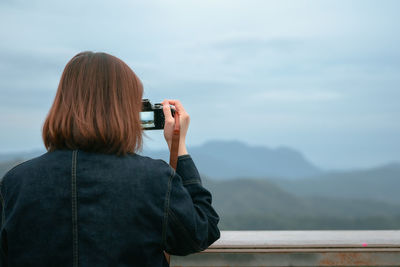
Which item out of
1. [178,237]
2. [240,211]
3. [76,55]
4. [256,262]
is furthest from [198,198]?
[240,211]

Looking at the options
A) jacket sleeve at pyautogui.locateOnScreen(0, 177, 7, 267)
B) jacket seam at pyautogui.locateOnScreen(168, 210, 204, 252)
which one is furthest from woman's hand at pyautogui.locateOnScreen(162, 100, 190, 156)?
jacket sleeve at pyautogui.locateOnScreen(0, 177, 7, 267)

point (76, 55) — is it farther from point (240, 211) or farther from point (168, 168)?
point (240, 211)

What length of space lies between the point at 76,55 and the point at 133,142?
336 millimetres

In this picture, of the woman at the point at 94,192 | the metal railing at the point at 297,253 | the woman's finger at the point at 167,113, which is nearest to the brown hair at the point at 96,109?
the woman at the point at 94,192

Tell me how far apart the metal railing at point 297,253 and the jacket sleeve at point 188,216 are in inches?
55.6

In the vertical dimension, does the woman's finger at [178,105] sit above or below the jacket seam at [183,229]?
above

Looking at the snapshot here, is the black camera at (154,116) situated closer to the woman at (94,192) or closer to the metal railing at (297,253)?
the woman at (94,192)

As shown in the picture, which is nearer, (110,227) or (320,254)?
(110,227)

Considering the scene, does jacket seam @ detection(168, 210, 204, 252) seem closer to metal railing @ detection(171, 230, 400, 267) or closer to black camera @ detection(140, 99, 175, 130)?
black camera @ detection(140, 99, 175, 130)

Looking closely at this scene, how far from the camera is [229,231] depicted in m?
3.05

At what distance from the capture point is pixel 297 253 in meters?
2.74

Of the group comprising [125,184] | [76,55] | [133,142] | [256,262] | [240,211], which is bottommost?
[240,211]

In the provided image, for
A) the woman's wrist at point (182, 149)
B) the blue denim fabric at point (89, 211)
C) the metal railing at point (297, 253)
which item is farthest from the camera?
the metal railing at point (297, 253)

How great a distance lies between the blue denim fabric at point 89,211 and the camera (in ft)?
4.05
